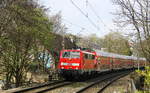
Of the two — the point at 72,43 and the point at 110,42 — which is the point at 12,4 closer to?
the point at 72,43

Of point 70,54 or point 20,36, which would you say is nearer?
Result: point 20,36

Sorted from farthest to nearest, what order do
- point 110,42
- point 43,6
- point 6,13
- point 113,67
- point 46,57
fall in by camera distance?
point 110,42 < point 113,67 < point 46,57 < point 43,6 < point 6,13

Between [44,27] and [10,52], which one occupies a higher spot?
[44,27]

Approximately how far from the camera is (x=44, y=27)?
810 inches

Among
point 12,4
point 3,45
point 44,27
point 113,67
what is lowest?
point 113,67

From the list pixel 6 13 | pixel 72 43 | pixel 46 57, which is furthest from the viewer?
pixel 72 43

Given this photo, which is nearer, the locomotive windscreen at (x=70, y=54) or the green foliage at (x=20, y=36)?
the green foliage at (x=20, y=36)

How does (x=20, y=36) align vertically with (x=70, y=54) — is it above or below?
above

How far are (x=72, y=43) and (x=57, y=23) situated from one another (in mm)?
7645

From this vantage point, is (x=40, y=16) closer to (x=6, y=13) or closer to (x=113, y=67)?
(x=6, y=13)

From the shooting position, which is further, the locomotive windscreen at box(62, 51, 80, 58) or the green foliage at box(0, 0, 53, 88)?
the locomotive windscreen at box(62, 51, 80, 58)

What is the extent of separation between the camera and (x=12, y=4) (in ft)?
58.3

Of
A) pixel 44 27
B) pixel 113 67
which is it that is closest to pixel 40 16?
pixel 44 27

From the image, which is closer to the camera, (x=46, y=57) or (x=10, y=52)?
(x=10, y=52)
